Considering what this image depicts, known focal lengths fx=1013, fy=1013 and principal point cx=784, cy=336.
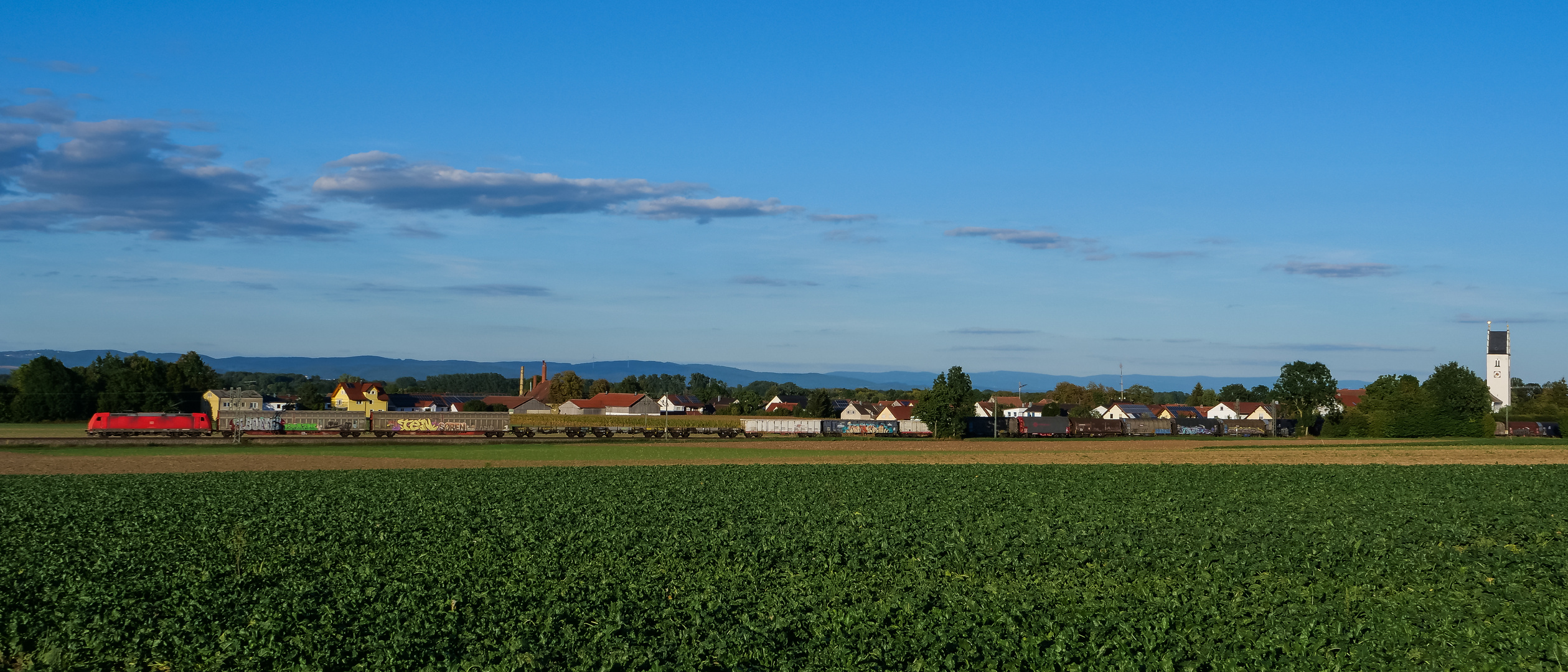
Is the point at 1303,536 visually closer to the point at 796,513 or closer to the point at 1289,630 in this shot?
the point at 1289,630

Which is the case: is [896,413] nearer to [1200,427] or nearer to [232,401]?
[1200,427]

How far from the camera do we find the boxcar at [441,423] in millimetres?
103125

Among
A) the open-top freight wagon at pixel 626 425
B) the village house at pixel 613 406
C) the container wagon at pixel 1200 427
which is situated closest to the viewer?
the open-top freight wagon at pixel 626 425

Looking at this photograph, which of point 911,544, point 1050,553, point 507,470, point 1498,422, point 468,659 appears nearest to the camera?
point 468,659

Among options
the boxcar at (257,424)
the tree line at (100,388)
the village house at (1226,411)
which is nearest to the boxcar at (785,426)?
the boxcar at (257,424)

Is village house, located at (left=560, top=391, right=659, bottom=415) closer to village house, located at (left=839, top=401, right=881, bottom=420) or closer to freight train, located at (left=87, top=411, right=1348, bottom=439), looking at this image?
freight train, located at (left=87, top=411, right=1348, bottom=439)

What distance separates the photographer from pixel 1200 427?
137 m

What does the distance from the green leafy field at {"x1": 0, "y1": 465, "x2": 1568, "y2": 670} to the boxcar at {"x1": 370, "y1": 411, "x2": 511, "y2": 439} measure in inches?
2784

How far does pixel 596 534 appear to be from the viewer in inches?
875

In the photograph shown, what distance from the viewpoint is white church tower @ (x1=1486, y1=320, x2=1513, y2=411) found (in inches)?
7047

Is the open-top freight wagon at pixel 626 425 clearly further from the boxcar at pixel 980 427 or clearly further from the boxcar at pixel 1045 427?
the boxcar at pixel 1045 427

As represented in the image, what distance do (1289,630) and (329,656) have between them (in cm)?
1223

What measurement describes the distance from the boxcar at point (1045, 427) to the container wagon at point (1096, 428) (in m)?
0.76

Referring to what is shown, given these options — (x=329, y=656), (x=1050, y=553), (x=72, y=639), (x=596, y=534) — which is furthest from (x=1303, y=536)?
(x=72, y=639)
